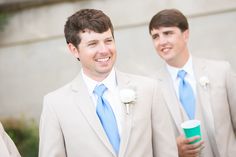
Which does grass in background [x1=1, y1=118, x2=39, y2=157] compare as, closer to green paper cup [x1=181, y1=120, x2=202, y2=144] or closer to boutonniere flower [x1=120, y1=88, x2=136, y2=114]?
green paper cup [x1=181, y1=120, x2=202, y2=144]

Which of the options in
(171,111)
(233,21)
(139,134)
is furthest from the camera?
(233,21)

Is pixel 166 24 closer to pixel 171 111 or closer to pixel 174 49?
pixel 174 49

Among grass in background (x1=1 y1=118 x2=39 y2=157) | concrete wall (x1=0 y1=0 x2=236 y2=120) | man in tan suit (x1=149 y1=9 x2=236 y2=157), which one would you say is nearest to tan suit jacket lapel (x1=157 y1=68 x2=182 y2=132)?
man in tan suit (x1=149 y1=9 x2=236 y2=157)

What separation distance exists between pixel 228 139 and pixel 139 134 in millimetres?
1136

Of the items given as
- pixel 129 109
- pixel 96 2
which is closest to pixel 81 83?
pixel 129 109

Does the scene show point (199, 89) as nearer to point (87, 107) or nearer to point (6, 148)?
point (87, 107)

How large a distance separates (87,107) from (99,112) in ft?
0.29

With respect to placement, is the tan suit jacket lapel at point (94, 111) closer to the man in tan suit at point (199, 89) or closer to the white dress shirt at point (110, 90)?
the white dress shirt at point (110, 90)

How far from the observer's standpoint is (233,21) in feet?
22.9

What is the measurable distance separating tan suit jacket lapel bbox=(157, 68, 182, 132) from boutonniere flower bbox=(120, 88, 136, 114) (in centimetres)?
84

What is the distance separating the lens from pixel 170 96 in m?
4.47

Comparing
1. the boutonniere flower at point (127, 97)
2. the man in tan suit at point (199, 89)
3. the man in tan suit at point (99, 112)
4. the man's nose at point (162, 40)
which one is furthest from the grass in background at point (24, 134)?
the boutonniere flower at point (127, 97)

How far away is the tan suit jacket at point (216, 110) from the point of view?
4.37m

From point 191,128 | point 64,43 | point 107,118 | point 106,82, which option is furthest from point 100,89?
point 64,43
